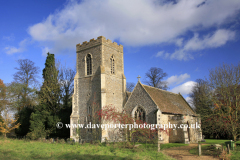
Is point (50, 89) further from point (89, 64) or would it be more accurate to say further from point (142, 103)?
point (142, 103)

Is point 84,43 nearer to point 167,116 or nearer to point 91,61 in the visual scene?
point 91,61

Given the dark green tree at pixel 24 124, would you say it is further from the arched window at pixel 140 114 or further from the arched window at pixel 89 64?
the arched window at pixel 140 114

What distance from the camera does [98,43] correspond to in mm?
24422

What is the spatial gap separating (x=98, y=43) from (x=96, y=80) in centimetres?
468

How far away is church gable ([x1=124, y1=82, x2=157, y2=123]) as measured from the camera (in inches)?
742

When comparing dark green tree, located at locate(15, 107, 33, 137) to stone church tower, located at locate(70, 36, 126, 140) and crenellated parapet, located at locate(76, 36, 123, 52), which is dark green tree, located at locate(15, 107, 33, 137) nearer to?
stone church tower, located at locate(70, 36, 126, 140)

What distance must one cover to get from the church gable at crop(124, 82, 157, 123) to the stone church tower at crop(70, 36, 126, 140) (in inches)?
128

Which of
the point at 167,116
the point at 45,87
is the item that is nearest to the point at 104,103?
the point at 167,116

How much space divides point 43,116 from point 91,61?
32.6ft

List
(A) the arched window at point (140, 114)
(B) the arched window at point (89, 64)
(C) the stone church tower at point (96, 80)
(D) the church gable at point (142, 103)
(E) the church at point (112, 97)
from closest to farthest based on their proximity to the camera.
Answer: (D) the church gable at point (142, 103) → (E) the church at point (112, 97) → (A) the arched window at point (140, 114) → (C) the stone church tower at point (96, 80) → (B) the arched window at point (89, 64)

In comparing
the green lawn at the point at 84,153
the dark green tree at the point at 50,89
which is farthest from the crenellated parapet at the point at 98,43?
the green lawn at the point at 84,153

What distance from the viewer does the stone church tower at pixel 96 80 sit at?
76.0 ft

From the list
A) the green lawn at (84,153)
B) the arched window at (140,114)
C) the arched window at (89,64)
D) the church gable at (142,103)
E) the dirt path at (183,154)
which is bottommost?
the dirt path at (183,154)

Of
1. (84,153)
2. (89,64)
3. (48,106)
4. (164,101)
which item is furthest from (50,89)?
(84,153)
